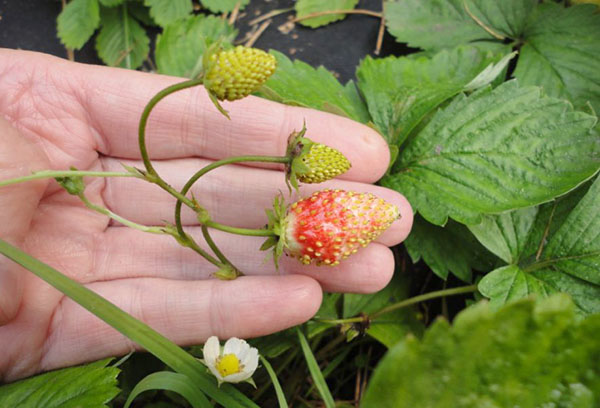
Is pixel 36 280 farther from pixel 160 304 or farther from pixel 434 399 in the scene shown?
pixel 434 399

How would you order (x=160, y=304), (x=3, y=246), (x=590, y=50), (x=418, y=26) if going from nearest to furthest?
(x=3, y=246), (x=160, y=304), (x=590, y=50), (x=418, y=26)

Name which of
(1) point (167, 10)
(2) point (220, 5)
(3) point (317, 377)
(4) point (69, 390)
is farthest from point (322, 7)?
(4) point (69, 390)

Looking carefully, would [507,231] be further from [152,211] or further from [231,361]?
[152,211]

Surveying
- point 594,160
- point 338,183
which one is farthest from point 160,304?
point 594,160

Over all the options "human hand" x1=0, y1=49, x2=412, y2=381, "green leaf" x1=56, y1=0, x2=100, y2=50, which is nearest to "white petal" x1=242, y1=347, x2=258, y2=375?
"human hand" x1=0, y1=49, x2=412, y2=381

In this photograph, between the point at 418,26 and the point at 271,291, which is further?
the point at 418,26

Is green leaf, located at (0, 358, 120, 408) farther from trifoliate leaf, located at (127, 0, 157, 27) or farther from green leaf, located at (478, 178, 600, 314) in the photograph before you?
trifoliate leaf, located at (127, 0, 157, 27)
